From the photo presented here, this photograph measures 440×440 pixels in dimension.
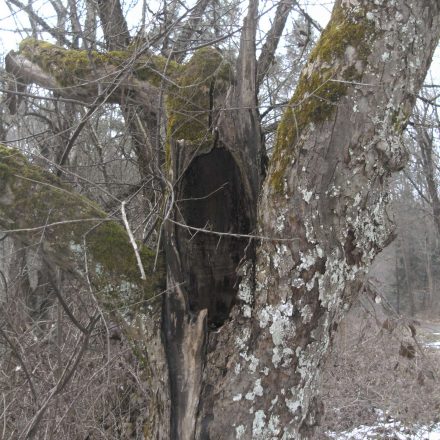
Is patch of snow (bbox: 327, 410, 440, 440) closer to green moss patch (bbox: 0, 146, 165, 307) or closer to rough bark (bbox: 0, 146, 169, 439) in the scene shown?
rough bark (bbox: 0, 146, 169, 439)

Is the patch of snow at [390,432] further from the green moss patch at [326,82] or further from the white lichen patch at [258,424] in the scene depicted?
the green moss patch at [326,82]

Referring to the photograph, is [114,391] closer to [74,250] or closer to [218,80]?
[74,250]

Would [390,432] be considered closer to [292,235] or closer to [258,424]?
[258,424]

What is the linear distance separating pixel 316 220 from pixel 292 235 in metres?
0.13

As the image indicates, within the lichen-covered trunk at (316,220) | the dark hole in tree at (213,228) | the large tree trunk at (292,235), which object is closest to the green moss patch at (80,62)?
the dark hole in tree at (213,228)

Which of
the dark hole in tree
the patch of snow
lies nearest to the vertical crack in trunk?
the dark hole in tree

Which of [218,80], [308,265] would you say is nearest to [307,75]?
[218,80]

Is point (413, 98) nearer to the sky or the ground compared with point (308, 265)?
nearer to the sky

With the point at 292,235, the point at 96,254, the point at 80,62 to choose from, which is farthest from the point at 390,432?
the point at 80,62

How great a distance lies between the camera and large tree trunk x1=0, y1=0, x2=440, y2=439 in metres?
2.25

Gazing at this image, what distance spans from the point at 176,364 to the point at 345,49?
5.54 feet

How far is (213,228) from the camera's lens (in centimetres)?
268

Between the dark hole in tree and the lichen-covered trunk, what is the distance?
231 millimetres

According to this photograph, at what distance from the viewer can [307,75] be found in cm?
247
